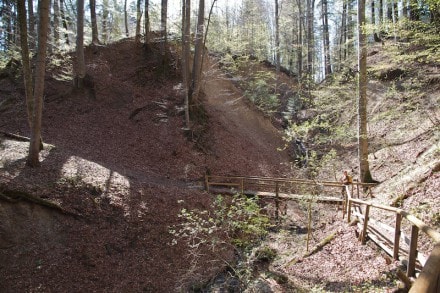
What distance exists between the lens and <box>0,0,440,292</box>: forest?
767cm

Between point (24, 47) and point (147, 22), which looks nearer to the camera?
point (24, 47)

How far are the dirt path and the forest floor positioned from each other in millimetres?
115

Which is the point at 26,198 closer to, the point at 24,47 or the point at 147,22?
the point at 24,47

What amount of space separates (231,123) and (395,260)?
1628 centimetres

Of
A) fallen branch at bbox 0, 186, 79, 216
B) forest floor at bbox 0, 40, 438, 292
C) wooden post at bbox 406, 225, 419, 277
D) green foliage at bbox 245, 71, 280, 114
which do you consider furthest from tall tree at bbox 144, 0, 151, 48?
wooden post at bbox 406, 225, 419, 277

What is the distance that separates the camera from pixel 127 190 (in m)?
11.7

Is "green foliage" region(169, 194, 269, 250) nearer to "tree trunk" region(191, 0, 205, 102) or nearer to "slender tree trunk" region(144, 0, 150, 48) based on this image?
"tree trunk" region(191, 0, 205, 102)

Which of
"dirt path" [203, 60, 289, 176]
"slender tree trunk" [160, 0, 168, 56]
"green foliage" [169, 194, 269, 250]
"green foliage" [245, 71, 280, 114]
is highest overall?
"slender tree trunk" [160, 0, 168, 56]

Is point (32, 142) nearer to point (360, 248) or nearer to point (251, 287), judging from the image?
point (251, 287)

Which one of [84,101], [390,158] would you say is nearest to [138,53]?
[84,101]

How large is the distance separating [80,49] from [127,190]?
10.9 metres

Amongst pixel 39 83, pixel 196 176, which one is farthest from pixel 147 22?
pixel 39 83

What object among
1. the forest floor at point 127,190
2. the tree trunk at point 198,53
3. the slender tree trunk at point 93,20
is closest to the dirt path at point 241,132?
the forest floor at point 127,190

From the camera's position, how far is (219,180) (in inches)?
619
